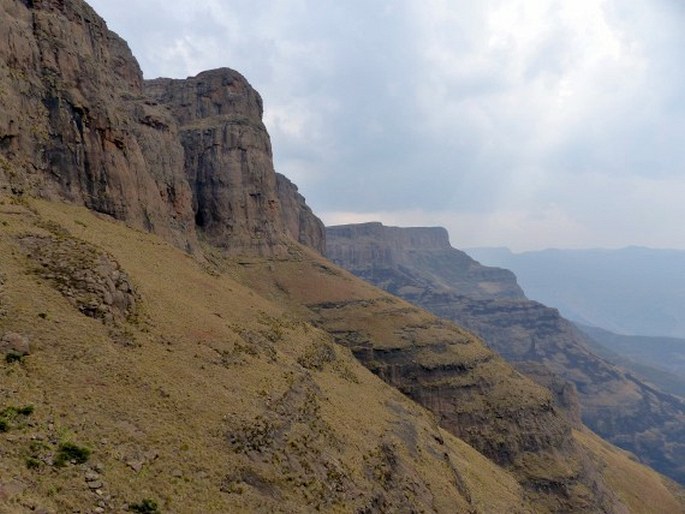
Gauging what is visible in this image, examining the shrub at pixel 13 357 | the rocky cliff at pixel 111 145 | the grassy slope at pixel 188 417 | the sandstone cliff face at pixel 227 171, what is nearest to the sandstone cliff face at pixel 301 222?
the sandstone cliff face at pixel 227 171

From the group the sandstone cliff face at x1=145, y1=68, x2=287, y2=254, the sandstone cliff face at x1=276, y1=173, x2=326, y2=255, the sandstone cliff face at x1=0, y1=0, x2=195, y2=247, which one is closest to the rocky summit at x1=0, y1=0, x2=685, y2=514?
the sandstone cliff face at x1=0, y1=0, x2=195, y2=247

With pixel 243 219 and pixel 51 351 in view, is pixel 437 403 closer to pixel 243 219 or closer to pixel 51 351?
pixel 243 219

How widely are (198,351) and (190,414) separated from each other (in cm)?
852

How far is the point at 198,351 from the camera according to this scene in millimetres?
37438

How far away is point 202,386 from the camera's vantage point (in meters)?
32.7

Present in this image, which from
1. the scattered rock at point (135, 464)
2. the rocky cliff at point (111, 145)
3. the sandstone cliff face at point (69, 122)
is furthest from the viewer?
the rocky cliff at point (111, 145)

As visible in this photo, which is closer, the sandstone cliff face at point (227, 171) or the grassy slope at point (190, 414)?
the grassy slope at point (190, 414)

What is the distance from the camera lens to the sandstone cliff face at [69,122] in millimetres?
53969

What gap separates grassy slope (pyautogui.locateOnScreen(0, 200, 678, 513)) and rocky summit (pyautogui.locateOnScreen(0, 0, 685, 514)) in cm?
14

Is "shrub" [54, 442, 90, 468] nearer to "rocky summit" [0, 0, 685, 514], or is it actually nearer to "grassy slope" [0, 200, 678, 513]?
"rocky summit" [0, 0, 685, 514]

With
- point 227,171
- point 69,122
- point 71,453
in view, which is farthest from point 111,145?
point 71,453

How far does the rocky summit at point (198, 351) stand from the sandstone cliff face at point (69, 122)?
247 mm

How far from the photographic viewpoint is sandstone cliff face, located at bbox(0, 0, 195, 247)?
54.0 m

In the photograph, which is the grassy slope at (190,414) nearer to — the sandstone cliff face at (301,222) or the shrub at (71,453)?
the shrub at (71,453)
